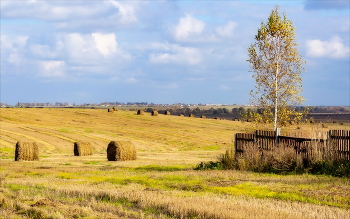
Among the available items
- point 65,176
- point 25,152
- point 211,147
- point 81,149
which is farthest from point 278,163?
point 211,147

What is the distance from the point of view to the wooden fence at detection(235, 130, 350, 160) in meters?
17.4

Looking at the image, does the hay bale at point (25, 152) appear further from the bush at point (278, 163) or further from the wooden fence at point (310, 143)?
the wooden fence at point (310, 143)

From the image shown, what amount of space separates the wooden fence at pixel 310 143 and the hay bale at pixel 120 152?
427 inches

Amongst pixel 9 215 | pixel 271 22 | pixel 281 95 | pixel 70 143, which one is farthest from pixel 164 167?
pixel 70 143

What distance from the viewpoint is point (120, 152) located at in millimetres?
30094

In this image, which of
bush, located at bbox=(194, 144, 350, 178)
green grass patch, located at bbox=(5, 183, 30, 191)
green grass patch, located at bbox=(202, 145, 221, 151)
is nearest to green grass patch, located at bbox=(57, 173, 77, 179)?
green grass patch, located at bbox=(5, 183, 30, 191)

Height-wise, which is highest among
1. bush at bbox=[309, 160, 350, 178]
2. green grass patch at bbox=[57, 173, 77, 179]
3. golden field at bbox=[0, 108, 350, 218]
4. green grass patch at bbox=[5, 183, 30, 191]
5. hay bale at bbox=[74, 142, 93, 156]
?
bush at bbox=[309, 160, 350, 178]

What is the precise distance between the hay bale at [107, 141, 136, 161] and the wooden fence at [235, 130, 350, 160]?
10856 mm

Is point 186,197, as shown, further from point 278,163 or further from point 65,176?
point 65,176

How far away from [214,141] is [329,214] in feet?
133

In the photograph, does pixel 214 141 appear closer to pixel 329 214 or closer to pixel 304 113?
pixel 304 113

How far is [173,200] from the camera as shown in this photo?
11.5 metres

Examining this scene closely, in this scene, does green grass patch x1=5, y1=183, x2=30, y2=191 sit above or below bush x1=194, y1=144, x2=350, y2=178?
below

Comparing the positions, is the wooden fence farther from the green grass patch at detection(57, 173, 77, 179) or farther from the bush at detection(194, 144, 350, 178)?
the green grass patch at detection(57, 173, 77, 179)
